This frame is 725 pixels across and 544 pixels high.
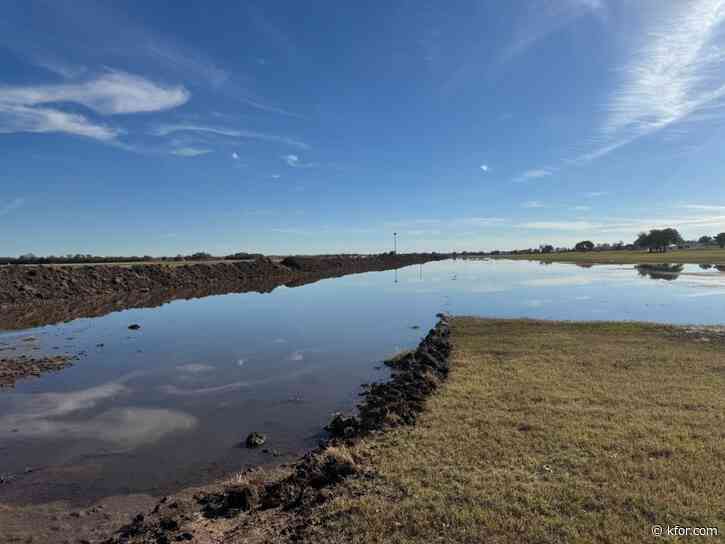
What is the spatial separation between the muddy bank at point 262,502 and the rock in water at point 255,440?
1436 mm

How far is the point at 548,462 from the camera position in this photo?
730 cm

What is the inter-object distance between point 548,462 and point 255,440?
6.22 meters

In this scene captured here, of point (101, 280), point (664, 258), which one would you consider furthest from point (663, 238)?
point (101, 280)

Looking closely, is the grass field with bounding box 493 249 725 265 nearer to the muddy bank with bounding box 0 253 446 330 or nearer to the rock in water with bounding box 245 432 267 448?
the muddy bank with bounding box 0 253 446 330

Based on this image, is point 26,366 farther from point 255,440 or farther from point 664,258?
point 664,258

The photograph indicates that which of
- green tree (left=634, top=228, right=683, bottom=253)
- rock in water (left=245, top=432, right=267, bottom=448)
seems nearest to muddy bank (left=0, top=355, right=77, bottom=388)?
rock in water (left=245, top=432, right=267, bottom=448)

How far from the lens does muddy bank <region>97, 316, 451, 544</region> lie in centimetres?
606

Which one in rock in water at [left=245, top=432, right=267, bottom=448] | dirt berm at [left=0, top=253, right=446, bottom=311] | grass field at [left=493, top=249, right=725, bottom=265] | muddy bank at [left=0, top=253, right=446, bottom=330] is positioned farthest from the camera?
grass field at [left=493, top=249, right=725, bottom=265]

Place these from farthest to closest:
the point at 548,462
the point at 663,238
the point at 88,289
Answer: the point at 663,238
the point at 88,289
the point at 548,462

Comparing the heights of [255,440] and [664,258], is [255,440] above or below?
below

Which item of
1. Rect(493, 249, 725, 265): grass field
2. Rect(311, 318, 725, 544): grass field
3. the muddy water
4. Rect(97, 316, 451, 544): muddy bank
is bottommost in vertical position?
the muddy water

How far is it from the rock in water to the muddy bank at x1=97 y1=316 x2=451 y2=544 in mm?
1436

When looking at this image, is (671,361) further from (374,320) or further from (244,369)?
(374,320)

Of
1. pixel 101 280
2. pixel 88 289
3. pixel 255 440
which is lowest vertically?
Answer: pixel 255 440
